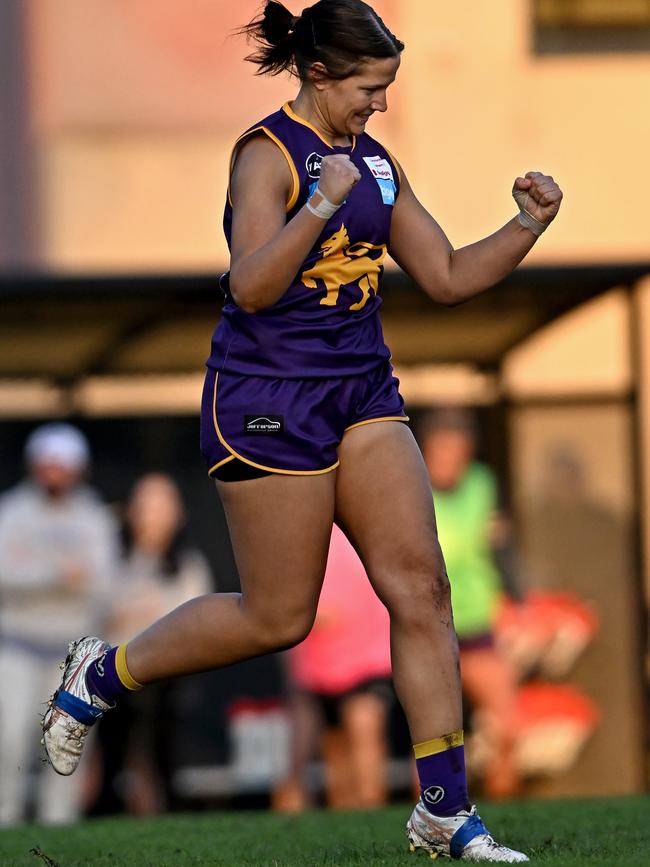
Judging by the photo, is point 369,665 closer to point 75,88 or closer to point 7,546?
point 7,546

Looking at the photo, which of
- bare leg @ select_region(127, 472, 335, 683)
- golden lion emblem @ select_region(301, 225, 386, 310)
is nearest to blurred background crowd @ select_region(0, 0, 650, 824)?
bare leg @ select_region(127, 472, 335, 683)

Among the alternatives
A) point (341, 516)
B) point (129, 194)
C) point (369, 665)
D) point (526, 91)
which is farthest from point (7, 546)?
point (341, 516)

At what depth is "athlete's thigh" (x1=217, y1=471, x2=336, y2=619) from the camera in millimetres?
4316

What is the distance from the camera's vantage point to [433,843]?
174 inches

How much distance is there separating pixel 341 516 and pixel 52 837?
82.4 inches

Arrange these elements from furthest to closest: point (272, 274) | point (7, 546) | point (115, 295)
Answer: point (115, 295)
point (7, 546)
point (272, 274)

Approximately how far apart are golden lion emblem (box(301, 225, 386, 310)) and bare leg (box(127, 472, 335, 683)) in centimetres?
44

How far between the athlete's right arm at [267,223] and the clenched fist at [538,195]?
0.60 metres

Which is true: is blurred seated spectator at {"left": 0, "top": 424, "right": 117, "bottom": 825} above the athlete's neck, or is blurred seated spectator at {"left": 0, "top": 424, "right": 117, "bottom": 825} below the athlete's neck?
below

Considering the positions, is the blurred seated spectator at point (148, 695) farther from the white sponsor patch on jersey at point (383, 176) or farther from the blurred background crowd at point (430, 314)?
the white sponsor patch on jersey at point (383, 176)

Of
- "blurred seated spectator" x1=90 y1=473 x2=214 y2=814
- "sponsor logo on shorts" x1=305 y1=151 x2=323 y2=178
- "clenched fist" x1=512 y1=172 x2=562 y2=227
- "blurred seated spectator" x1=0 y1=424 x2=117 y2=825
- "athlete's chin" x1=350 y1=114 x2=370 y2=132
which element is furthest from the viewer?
"blurred seated spectator" x1=90 y1=473 x2=214 y2=814

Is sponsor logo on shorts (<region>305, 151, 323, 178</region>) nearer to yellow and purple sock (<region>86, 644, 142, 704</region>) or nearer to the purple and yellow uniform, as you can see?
the purple and yellow uniform

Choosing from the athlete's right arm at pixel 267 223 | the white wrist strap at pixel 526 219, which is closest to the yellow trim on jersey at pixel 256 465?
the athlete's right arm at pixel 267 223

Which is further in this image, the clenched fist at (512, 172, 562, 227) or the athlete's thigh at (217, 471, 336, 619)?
the clenched fist at (512, 172, 562, 227)
